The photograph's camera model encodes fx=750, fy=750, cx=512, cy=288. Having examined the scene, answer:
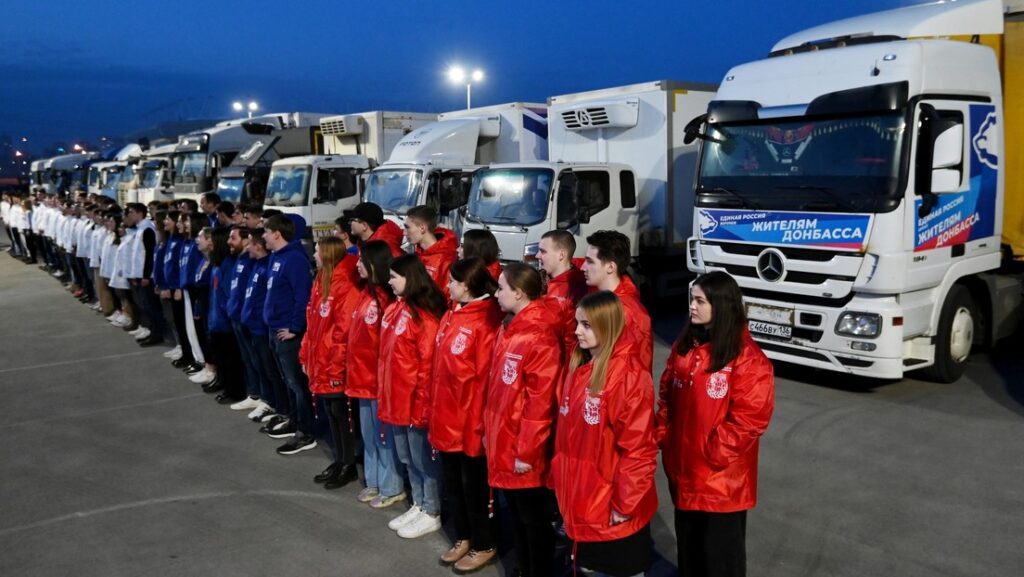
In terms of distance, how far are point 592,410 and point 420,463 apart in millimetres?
1797

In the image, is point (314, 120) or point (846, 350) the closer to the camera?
point (846, 350)

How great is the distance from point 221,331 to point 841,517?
225 inches

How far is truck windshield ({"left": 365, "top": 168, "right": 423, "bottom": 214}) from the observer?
41.6 feet

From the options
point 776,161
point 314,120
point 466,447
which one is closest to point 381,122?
point 314,120

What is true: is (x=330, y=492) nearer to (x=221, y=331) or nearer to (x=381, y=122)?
(x=221, y=331)

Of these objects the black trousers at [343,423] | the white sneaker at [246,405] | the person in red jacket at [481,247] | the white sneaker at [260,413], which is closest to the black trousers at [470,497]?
the black trousers at [343,423]

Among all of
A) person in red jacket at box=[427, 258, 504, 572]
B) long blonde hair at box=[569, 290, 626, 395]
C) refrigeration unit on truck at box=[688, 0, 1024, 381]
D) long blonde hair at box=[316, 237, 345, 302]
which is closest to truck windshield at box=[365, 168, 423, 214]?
refrigeration unit on truck at box=[688, 0, 1024, 381]

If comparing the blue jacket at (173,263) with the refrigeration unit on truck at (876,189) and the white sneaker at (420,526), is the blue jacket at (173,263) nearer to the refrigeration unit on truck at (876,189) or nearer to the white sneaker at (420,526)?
the white sneaker at (420,526)

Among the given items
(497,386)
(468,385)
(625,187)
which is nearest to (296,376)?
(468,385)

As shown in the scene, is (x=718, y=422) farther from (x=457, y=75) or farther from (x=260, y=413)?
(x=457, y=75)

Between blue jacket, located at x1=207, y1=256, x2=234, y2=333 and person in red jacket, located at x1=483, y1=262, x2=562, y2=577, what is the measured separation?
14.1ft

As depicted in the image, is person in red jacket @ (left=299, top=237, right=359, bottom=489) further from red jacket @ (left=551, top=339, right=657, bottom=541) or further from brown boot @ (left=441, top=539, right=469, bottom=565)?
red jacket @ (left=551, top=339, right=657, bottom=541)

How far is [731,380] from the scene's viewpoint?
318 cm

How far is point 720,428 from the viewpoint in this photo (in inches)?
123
